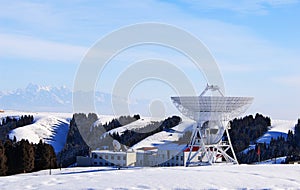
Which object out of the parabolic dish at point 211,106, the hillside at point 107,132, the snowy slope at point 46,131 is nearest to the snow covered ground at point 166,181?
the parabolic dish at point 211,106

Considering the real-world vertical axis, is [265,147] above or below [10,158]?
above

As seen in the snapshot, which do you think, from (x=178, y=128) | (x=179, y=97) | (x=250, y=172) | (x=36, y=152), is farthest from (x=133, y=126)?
(x=250, y=172)

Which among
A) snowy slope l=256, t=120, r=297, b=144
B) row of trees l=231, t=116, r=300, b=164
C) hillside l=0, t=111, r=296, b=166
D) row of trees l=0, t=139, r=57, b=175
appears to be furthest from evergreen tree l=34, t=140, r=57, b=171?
snowy slope l=256, t=120, r=297, b=144

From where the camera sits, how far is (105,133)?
145625 mm

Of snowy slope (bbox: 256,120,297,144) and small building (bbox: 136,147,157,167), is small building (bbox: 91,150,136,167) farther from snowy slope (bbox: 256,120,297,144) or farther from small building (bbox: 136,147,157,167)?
snowy slope (bbox: 256,120,297,144)

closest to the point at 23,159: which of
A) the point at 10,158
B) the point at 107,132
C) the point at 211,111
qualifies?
the point at 10,158

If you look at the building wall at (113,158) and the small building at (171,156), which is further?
the building wall at (113,158)

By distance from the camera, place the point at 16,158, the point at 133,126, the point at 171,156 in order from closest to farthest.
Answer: the point at 16,158
the point at 171,156
the point at 133,126

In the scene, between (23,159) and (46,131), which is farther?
(46,131)

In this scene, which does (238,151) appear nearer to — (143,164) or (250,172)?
(143,164)

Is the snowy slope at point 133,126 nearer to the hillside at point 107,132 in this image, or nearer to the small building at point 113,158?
the hillside at point 107,132

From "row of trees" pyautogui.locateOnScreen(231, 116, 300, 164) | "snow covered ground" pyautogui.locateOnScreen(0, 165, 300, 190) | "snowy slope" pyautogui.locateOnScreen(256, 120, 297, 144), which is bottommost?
"snow covered ground" pyautogui.locateOnScreen(0, 165, 300, 190)

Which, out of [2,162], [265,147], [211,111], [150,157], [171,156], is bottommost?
[2,162]

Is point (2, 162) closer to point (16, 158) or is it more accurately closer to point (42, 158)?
point (16, 158)
